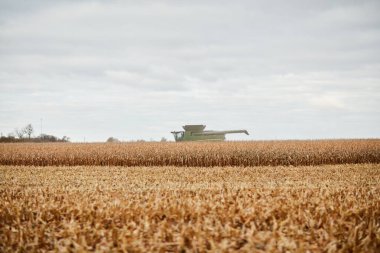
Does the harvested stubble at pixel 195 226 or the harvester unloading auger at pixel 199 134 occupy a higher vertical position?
the harvester unloading auger at pixel 199 134

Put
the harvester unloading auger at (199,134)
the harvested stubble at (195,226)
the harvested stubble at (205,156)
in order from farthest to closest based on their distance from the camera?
the harvester unloading auger at (199,134), the harvested stubble at (205,156), the harvested stubble at (195,226)

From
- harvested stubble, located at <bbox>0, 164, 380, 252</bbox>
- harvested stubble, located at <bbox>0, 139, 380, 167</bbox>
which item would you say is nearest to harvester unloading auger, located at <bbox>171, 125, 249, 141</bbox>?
harvested stubble, located at <bbox>0, 139, 380, 167</bbox>

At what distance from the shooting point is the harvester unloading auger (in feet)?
109

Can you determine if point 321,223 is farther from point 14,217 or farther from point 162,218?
point 14,217

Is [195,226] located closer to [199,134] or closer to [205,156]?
[205,156]

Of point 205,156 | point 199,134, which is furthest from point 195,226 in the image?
point 199,134

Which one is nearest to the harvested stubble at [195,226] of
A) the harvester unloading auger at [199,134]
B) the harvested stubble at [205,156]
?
the harvested stubble at [205,156]

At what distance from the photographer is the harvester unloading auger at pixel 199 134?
3319 cm

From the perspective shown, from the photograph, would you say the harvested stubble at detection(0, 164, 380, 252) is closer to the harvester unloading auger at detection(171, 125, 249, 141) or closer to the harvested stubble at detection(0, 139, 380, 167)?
the harvested stubble at detection(0, 139, 380, 167)

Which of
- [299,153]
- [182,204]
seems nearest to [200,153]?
[299,153]

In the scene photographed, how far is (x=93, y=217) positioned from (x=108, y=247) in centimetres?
104

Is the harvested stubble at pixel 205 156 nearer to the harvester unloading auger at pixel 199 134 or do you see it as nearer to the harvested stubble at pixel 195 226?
the harvester unloading auger at pixel 199 134

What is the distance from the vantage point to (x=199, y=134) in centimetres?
3344

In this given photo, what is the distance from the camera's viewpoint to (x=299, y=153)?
66.7 feet
